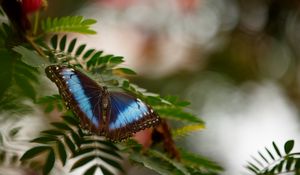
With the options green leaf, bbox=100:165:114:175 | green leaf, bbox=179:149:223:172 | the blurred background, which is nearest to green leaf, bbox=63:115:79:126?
green leaf, bbox=100:165:114:175

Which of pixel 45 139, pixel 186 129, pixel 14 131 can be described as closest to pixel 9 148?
pixel 14 131

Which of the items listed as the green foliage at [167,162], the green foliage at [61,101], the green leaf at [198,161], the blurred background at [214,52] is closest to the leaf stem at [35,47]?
the green foliage at [61,101]

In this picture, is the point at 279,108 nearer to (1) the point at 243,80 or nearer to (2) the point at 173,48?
(1) the point at 243,80

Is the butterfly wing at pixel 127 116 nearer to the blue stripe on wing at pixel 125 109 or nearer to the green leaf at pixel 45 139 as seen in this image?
the blue stripe on wing at pixel 125 109

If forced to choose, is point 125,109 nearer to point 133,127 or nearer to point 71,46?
point 133,127

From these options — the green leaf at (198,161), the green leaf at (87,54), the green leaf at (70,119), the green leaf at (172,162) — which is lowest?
the green leaf at (172,162)

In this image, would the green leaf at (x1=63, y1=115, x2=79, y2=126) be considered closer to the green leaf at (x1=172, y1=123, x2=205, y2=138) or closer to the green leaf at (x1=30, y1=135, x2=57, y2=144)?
the green leaf at (x1=30, y1=135, x2=57, y2=144)

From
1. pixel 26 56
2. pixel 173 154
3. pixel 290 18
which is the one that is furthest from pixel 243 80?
pixel 26 56
